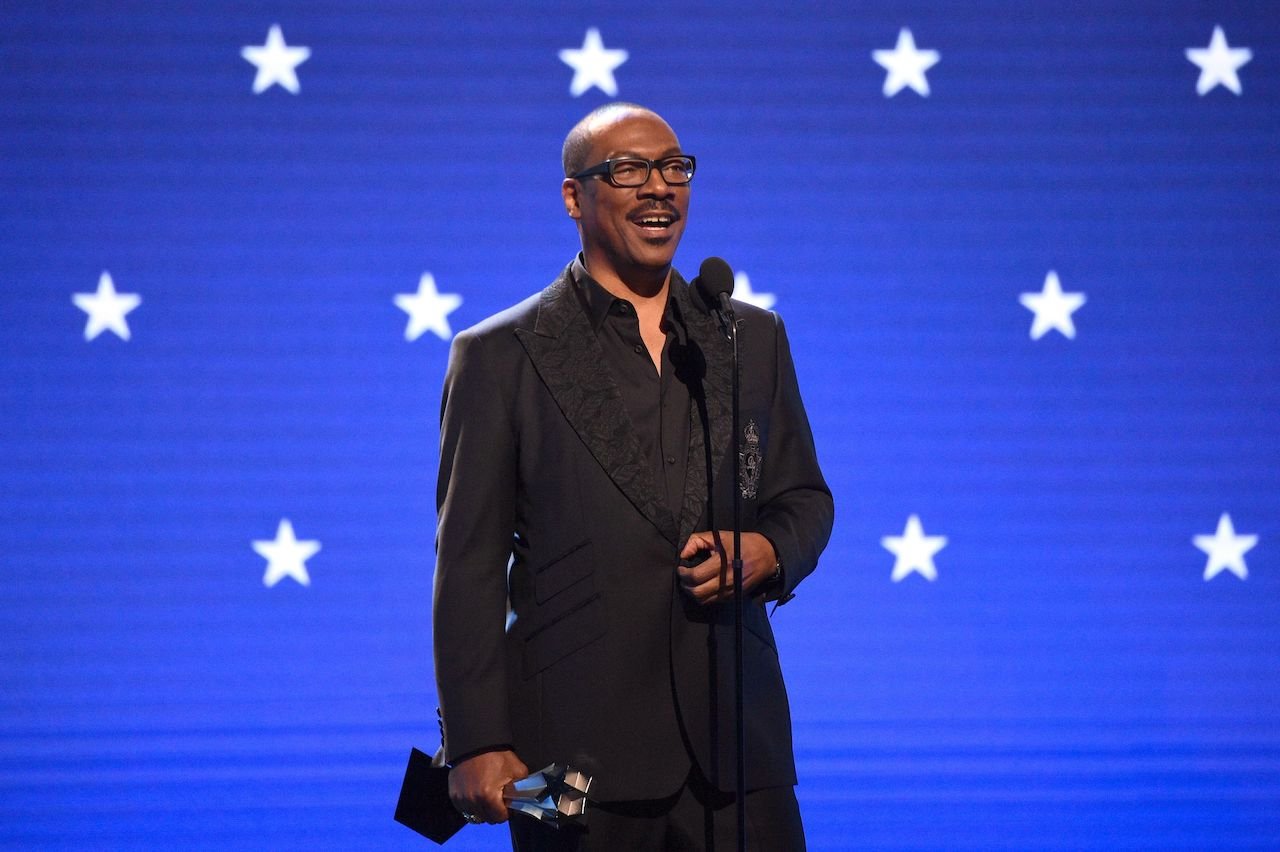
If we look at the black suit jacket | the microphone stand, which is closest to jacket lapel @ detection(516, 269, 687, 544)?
the black suit jacket

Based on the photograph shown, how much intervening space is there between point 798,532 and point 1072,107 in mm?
2063

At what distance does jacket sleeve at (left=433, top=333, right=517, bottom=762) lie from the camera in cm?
177

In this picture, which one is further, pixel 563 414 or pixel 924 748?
pixel 924 748

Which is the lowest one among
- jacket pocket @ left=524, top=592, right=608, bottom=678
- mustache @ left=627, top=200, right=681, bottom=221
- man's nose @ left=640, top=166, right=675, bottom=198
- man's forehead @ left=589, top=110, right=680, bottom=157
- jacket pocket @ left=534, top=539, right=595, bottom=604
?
jacket pocket @ left=524, top=592, right=608, bottom=678

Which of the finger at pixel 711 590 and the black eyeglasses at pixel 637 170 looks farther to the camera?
the black eyeglasses at pixel 637 170

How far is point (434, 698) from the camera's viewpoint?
3457 mm

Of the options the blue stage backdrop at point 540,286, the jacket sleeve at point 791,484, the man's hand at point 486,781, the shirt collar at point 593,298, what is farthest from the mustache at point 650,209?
the blue stage backdrop at point 540,286

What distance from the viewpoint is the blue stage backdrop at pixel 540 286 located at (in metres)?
3.41

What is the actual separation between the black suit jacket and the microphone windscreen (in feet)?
0.18

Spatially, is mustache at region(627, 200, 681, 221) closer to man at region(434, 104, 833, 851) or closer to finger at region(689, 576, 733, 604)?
man at region(434, 104, 833, 851)

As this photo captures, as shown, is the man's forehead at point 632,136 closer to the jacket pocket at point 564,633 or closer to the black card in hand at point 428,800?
the jacket pocket at point 564,633

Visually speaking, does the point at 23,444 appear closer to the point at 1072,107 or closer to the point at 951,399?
the point at 951,399

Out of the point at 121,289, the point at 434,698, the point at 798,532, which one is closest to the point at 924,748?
the point at 434,698

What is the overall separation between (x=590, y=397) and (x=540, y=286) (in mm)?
1632
